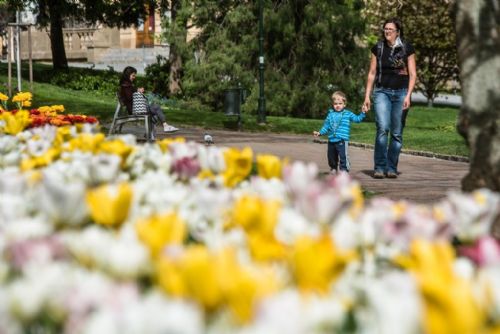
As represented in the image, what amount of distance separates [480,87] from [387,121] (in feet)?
27.2

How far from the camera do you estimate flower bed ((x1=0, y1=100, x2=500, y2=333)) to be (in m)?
1.70

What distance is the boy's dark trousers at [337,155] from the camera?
13.0m

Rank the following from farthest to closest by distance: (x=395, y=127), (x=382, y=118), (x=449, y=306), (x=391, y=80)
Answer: (x=395, y=127), (x=382, y=118), (x=391, y=80), (x=449, y=306)

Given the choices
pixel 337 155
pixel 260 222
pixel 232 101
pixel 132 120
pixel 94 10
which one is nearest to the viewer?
pixel 260 222

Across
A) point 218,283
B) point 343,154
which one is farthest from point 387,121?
point 218,283

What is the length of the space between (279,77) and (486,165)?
1075 inches

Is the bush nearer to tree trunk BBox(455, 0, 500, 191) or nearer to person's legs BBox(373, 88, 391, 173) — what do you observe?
person's legs BBox(373, 88, 391, 173)

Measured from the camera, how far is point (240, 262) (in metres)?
2.07

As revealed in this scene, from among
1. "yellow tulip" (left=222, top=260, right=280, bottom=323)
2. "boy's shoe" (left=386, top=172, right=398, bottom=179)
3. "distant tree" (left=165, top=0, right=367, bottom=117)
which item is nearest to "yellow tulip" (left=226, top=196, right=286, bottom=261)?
"yellow tulip" (left=222, top=260, right=280, bottom=323)

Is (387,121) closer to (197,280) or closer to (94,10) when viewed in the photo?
(197,280)

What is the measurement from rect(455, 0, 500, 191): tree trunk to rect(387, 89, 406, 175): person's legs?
804cm

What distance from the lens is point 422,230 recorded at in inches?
98.0

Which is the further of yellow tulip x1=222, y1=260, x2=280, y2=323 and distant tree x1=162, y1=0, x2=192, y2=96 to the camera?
distant tree x1=162, y1=0, x2=192, y2=96

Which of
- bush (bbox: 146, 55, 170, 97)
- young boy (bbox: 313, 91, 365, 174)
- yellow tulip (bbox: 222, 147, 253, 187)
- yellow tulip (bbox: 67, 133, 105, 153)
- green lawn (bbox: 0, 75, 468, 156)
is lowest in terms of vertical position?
bush (bbox: 146, 55, 170, 97)
